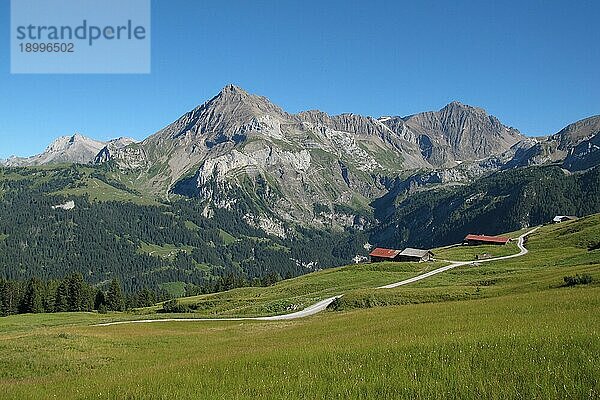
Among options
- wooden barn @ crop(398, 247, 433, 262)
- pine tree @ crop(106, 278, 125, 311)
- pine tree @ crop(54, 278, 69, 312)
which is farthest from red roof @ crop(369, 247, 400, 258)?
pine tree @ crop(54, 278, 69, 312)

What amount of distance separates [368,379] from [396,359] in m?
2.45

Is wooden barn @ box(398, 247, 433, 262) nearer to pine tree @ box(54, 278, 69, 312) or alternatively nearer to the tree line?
the tree line

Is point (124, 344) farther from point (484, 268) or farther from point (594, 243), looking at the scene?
point (594, 243)

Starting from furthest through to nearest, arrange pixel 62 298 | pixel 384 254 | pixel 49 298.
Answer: pixel 384 254 → pixel 49 298 → pixel 62 298

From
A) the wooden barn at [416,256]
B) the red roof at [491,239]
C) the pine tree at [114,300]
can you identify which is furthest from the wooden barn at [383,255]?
the pine tree at [114,300]

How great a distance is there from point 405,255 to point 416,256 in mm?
4402

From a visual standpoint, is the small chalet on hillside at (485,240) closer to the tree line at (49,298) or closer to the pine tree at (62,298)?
the tree line at (49,298)

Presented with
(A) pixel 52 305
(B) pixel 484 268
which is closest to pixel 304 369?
(B) pixel 484 268

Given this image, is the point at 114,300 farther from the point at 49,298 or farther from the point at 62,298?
the point at 49,298

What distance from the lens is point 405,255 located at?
133 meters

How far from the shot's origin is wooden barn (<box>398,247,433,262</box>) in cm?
12606

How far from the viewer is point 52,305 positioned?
129000mm

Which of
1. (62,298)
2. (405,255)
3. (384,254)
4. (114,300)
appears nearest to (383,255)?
(384,254)

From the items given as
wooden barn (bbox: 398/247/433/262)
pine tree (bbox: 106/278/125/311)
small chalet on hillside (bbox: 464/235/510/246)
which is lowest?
pine tree (bbox: 106/278/125/311)
